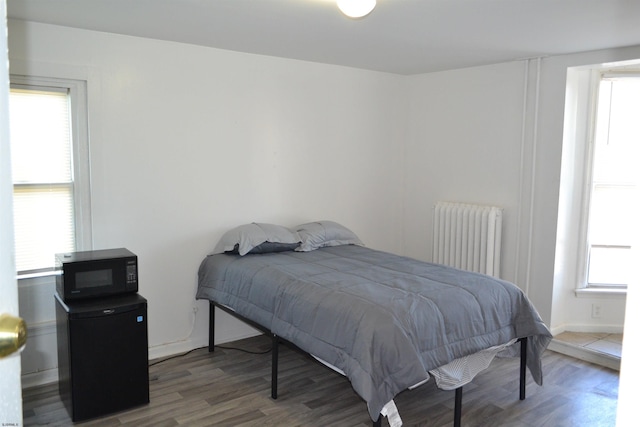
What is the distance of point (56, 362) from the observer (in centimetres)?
352

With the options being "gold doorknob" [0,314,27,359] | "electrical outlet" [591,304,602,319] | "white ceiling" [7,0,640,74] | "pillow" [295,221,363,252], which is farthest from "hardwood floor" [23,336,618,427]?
"gold doorknob" [0,314,27,359]

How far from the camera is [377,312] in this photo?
105 inches

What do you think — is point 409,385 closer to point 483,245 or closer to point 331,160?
point 483,245

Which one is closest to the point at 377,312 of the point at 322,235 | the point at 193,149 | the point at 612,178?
the point at 322,235

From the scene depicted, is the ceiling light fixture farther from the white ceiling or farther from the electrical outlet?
the electrical outlet

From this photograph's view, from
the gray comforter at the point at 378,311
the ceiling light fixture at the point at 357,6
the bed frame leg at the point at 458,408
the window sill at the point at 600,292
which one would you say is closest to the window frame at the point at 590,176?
the window sill at the point at 600,292

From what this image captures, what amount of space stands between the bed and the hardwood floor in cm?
19

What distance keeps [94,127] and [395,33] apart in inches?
85.1

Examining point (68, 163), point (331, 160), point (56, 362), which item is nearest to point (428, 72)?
point (331, 160)

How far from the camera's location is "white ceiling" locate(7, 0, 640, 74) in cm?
282

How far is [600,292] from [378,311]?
2.68 m

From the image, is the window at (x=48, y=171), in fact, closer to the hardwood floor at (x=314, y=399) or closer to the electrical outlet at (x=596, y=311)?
the hardwood floor at (x=314, y=399)

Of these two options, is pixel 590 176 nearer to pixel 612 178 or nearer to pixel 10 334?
pixel 612 178

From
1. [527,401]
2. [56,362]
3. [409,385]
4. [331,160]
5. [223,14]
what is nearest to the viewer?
[409,385]
